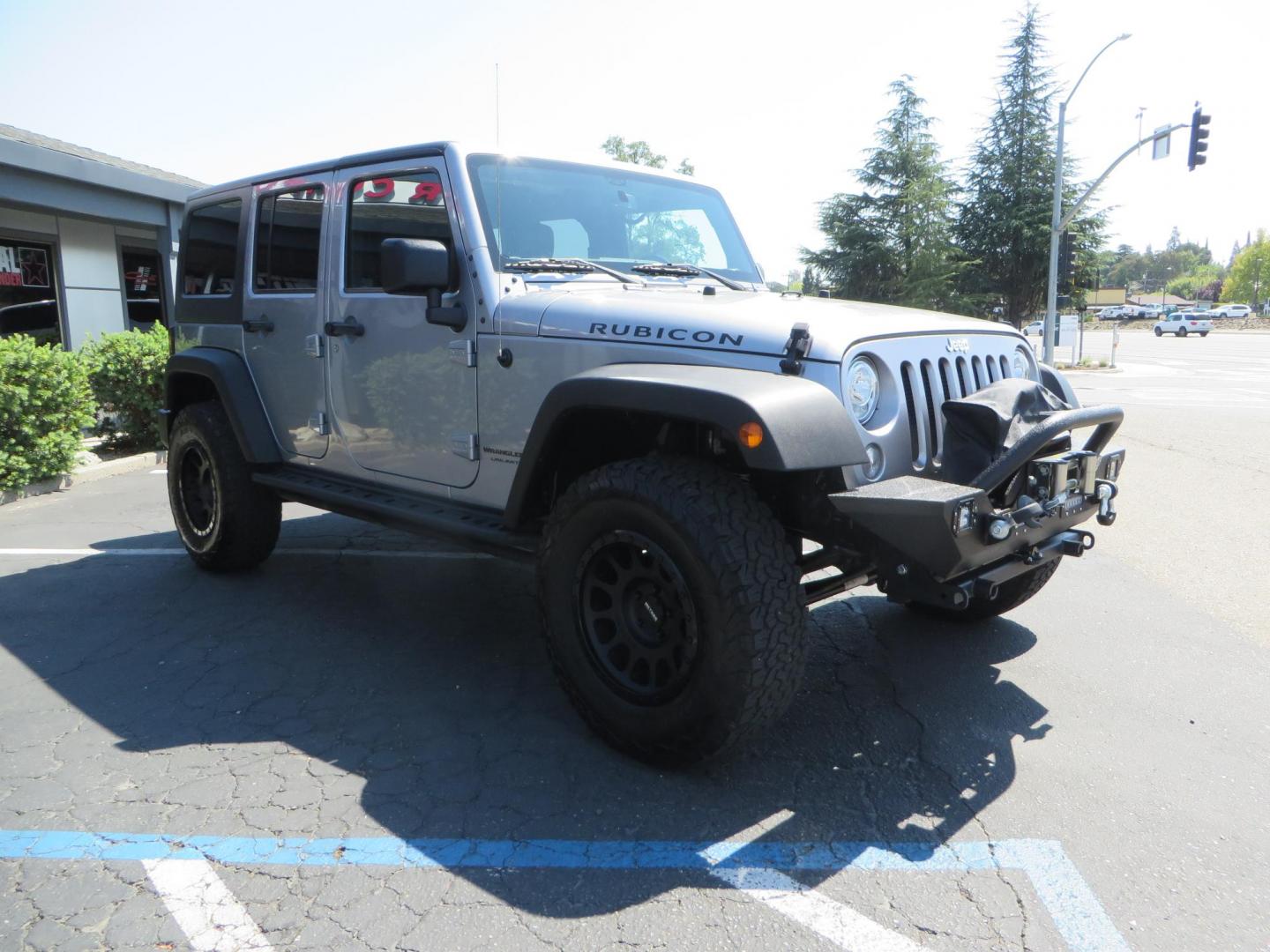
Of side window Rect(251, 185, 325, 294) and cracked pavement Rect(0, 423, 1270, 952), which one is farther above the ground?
side window Rect(251, 185, 325, 294)

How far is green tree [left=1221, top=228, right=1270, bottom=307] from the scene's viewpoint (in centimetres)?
9406

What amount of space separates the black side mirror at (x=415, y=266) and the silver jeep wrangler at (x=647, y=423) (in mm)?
13

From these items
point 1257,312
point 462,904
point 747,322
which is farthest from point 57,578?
point 1257,312

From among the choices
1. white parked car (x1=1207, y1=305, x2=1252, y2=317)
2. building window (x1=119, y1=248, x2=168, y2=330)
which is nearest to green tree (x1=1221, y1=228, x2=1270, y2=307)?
white parked car (x1=1207, y1=305, x2=1252, y2=317)

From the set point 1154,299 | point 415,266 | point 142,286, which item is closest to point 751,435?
point 415,266

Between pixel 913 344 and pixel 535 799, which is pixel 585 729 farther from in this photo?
A: pixel 913 344

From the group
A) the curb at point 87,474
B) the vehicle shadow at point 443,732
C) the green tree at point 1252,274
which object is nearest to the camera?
the vehicle shadow at point 443,732

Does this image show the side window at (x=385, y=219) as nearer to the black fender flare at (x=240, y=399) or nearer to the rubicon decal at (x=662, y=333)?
the rubicon decal at (x=662, y=333)

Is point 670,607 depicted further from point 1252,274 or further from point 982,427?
point 1252,274

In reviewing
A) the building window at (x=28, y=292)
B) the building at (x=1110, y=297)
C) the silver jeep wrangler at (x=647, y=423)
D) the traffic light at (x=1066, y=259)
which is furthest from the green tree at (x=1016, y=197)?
the building at (x=1110, y=297)

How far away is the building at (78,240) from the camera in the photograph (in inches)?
432

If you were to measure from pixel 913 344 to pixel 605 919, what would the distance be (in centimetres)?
199

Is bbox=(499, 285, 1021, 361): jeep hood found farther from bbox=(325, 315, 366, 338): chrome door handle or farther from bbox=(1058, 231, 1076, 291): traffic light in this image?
bbox=(1058, 231, 1076, 291): traffic light

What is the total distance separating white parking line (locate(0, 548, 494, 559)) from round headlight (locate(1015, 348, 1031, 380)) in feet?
11.3
